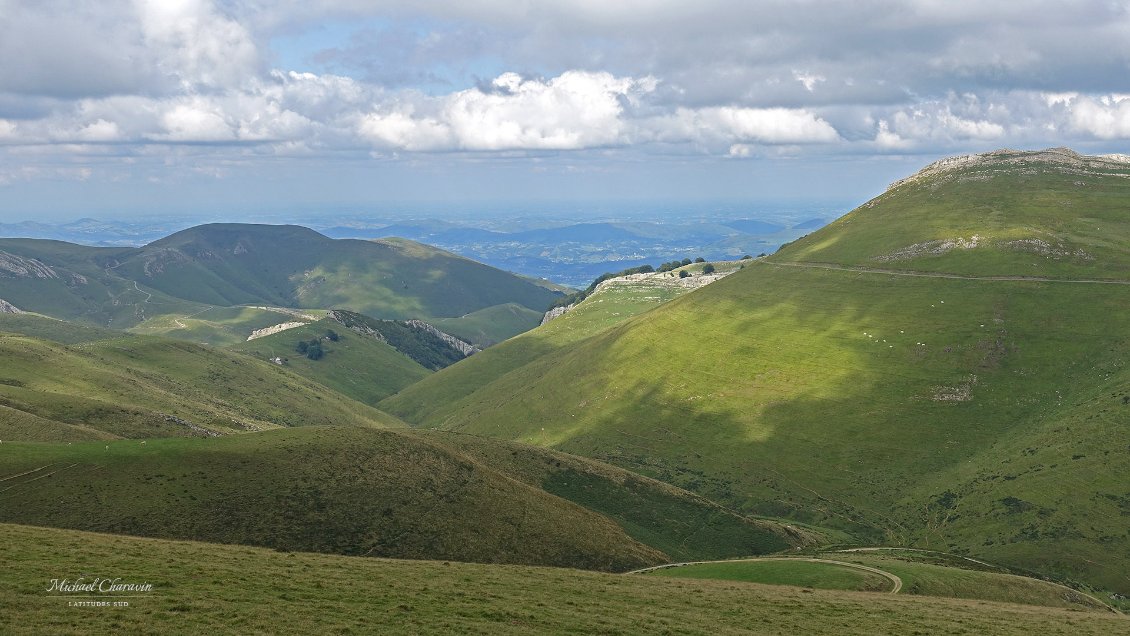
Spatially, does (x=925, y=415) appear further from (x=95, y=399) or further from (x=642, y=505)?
(x=95, y=399)

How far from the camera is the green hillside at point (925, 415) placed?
117812 mm

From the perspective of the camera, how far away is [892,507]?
433 feet

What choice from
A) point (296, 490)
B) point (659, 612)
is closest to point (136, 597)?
point (659, 612)

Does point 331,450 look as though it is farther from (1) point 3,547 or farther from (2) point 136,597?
(2) point 136,597

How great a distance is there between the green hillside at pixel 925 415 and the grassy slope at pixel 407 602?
57906 mm

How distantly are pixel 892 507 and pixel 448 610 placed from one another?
338 ft

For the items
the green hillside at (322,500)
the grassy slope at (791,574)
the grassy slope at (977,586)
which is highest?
the green hillside at (322,500)

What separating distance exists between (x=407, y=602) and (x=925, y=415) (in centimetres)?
12701

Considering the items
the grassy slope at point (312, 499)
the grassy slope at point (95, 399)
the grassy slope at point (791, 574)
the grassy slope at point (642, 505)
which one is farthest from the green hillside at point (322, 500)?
the grassy slope at point (95, 399)

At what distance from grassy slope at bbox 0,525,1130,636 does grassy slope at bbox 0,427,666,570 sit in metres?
12.8

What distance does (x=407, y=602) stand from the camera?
4900 centimetres

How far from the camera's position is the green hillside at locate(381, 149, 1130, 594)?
117812 mm

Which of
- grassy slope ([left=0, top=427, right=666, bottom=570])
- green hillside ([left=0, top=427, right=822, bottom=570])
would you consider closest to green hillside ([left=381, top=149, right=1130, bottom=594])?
green hillside ([left=0, top=427, right=822, bottom=570])

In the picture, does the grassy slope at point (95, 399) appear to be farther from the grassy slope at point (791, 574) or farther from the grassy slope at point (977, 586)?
the grassy slope at point (977, 586)
